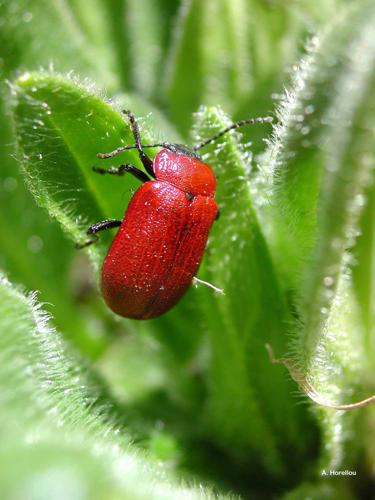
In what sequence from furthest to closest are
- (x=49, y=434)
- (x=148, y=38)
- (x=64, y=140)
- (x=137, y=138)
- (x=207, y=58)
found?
(x=148, y=38) → (x=207, y=58) → (x=137, y=138) → (x=64, y=140) → (x=49, y=434)

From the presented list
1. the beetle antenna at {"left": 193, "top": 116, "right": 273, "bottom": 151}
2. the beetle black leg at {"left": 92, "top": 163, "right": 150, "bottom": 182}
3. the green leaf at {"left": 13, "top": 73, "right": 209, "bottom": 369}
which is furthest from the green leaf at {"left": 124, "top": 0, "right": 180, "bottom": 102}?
the green leaf at {"left": 13, "top": 73, "right": 209, "bottom": 369}

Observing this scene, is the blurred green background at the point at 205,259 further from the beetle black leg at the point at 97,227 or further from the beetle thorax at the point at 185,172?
the beetle thorax at the point at 185,172

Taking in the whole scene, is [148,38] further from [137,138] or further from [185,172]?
[137,138]

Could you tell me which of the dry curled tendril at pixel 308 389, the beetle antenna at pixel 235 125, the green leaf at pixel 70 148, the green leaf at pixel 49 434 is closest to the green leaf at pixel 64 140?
the green leaf at pixel 70 148

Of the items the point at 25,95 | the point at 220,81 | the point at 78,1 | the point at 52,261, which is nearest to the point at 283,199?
the point at 25,95

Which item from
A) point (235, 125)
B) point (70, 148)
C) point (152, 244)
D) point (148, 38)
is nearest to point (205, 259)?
point (152, 244)

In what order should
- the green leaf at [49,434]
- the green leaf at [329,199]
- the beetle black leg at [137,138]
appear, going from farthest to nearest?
the beetle black leg at [137,138], the green leaf at [329,199], the green leaf at [49,434]
